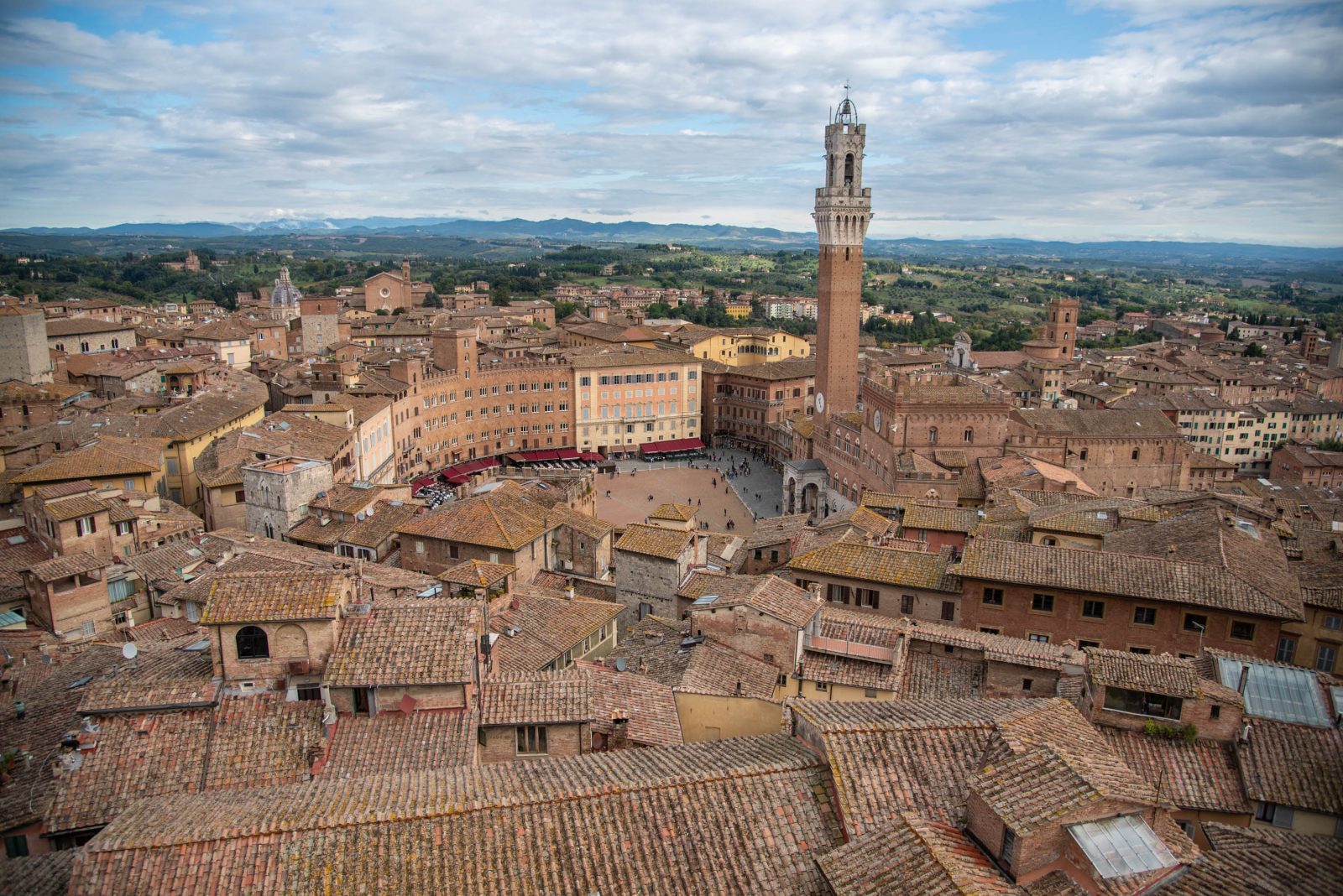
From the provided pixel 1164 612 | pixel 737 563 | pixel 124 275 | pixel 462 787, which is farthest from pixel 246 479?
pixel 124 275

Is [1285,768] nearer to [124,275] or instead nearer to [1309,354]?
[1309,354]

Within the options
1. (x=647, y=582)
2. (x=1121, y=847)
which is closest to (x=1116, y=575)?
(x=647, y=582)

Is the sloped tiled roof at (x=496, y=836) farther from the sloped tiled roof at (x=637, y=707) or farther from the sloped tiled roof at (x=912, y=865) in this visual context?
the sloped tiled roof at (x=637, y=707)

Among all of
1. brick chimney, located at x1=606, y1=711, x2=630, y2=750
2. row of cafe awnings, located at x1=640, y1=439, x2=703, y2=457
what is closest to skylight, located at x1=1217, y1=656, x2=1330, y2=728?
brick chimney, located at x1=606, y1=711, x2=630, y2=750

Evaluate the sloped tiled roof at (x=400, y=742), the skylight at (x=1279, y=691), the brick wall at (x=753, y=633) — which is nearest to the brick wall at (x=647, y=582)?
the brick wall at (x=753, y=633)

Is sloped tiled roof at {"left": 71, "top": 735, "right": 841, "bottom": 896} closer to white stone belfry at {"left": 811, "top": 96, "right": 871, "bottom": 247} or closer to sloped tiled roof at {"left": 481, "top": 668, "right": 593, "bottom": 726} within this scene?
sloped tiled roof at {"left": 481, "top": 668, "right": 593, "bottom": 726}

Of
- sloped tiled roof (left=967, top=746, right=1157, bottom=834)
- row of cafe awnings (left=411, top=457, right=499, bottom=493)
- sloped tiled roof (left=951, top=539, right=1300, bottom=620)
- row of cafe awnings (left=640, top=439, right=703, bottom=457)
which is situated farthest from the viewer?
row of cafe awnings (left=640, top=439, right=703, bottom=457)
